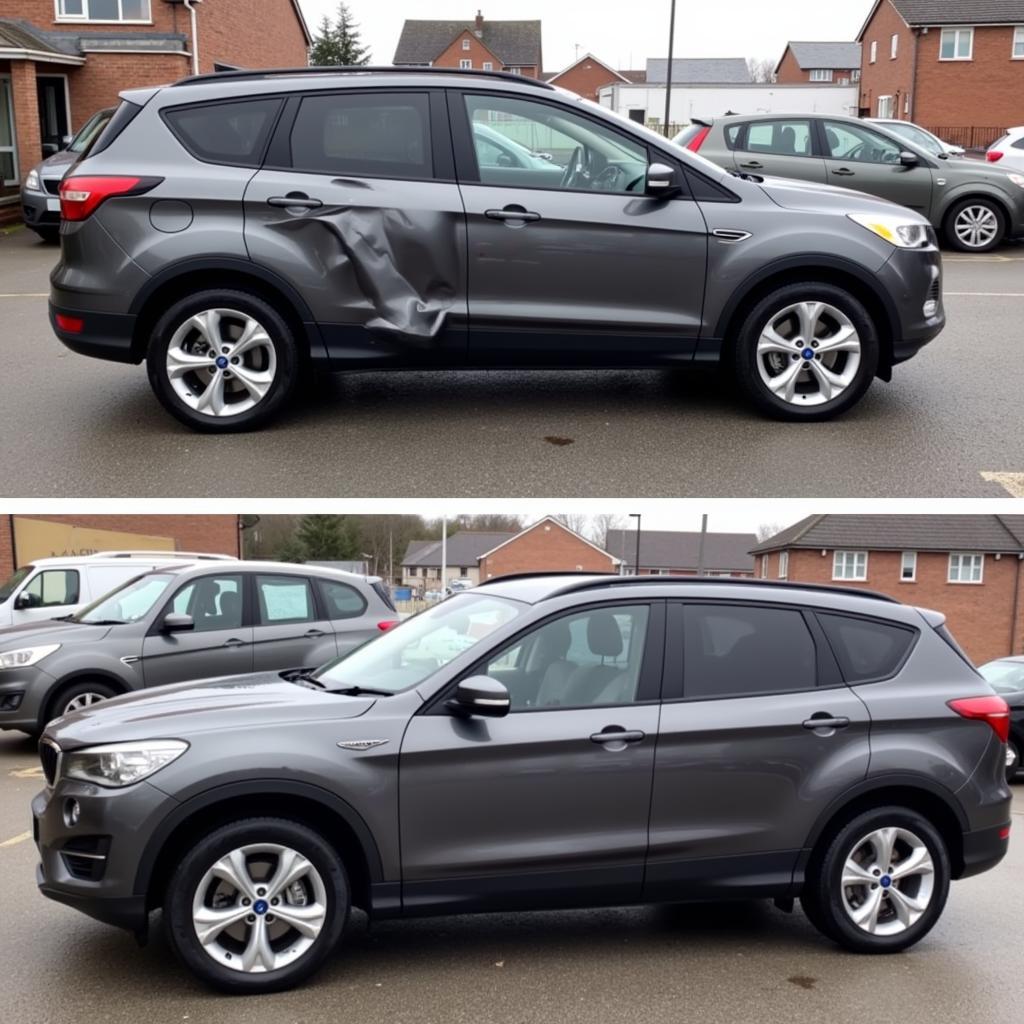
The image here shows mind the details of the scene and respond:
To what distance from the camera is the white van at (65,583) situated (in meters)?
14.7

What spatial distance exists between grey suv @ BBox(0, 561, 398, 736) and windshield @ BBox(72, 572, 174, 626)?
0.02m

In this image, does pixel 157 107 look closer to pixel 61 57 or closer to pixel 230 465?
pixel 230 465

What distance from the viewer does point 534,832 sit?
505 centimetres

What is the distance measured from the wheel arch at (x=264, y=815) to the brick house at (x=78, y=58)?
25.1m

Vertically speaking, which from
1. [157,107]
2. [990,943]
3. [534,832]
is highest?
[157,107]

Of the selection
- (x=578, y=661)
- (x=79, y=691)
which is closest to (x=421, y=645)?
(x=578, y=661)

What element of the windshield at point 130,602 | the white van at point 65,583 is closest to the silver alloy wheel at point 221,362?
the windshield at point 130,602

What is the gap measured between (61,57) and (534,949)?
27390 mm

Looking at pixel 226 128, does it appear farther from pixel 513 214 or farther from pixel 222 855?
pixel 222 855

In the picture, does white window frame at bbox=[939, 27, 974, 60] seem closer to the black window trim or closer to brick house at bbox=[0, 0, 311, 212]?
brick house at bbox=[0, 0, 311, 212]

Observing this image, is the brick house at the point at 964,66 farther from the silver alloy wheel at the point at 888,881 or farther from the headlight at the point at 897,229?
the silver alloy wheel at the point at 888,881

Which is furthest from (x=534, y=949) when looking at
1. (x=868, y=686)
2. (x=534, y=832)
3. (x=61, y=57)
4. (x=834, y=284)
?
(x=61, y=57)

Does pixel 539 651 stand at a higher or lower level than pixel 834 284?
lower

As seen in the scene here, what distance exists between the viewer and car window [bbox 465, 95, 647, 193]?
7.91 m
